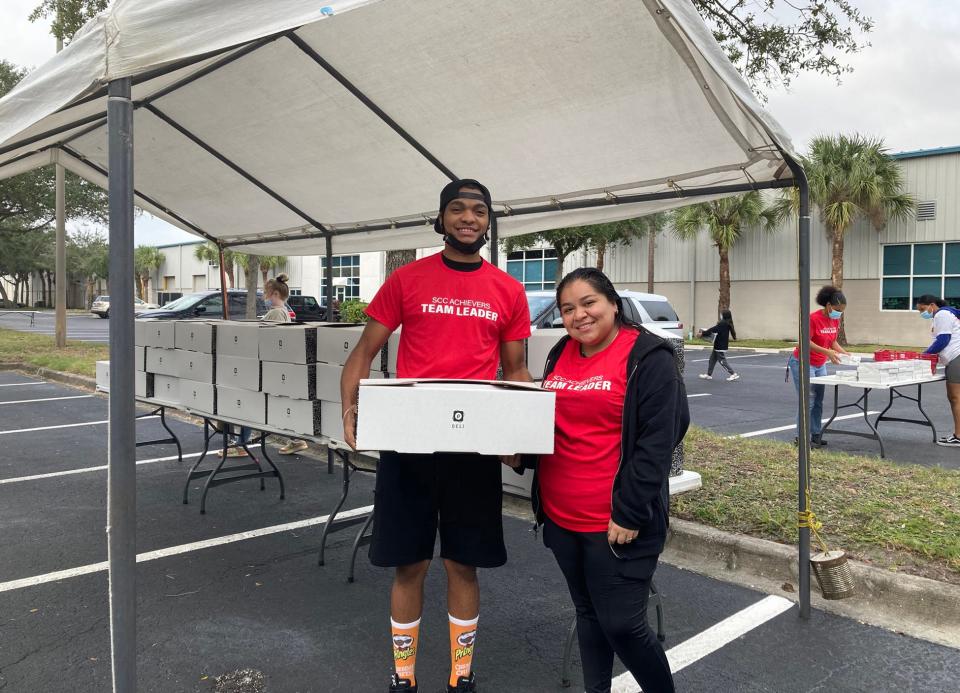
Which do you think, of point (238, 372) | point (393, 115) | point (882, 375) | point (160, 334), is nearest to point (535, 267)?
point (882, 375)

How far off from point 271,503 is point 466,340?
11.9ft

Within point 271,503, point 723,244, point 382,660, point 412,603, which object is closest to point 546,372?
point 412,603

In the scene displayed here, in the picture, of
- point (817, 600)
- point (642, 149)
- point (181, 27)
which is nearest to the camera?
point (181, 27)

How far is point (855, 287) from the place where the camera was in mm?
26250

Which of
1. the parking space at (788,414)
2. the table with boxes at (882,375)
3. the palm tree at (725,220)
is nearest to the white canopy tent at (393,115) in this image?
the table with boxes at (882,375)

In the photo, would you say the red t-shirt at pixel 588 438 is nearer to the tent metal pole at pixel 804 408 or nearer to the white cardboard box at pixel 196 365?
the tent metal pole at pixel 804 408

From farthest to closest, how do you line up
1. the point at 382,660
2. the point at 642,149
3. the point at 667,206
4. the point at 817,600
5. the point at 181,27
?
the point at 667,206
the point at 642,149
the point at 817,600
the point at 382,660
the point at 181,27

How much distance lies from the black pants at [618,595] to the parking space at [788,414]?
613cm

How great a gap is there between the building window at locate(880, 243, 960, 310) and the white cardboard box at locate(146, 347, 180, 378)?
25636 mm

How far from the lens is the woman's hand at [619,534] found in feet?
7.30

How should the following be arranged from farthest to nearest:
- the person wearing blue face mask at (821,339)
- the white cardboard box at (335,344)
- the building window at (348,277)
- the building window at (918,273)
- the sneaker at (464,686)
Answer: the building window at (348,277)
the building window at (918,273)
the person wearing blue face mask at (821,339)
the white cardboard box at (335,344)
the sneaker at (464,686)

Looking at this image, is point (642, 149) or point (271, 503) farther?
point (271, 503)

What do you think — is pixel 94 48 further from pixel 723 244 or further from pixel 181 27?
pixel 723 244

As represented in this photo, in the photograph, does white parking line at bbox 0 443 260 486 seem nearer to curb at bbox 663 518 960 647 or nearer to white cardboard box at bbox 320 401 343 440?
white cardboard box at bbox 320 401 343 440
